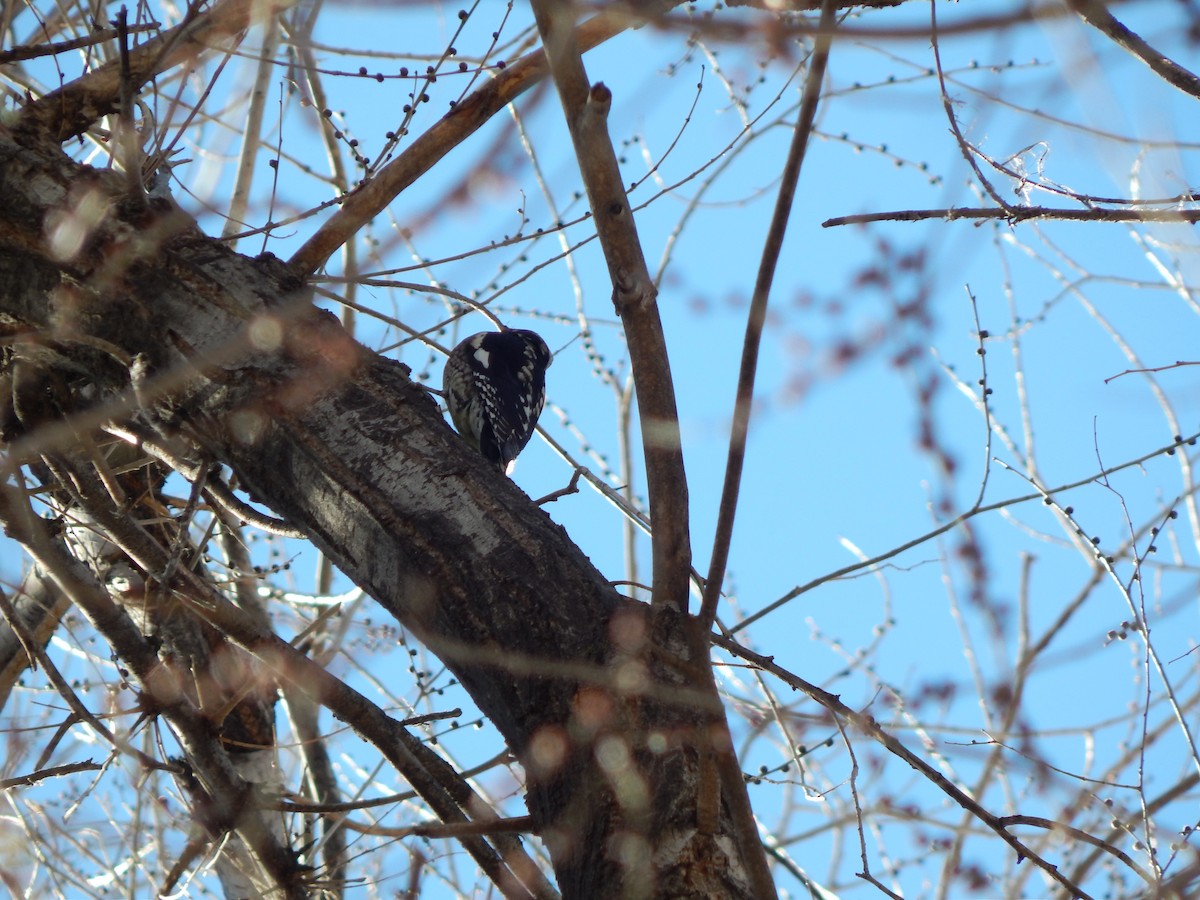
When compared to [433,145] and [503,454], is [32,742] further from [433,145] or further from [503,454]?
[433,145]

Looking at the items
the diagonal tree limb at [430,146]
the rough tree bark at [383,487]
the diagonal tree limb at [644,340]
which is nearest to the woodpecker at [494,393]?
the diagonal tree limb at [430,146]

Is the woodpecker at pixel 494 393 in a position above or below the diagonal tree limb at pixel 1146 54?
above

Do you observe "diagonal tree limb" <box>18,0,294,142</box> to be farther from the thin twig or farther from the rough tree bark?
the thin twig

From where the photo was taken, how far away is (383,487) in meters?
2.19

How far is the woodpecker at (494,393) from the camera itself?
561 cm

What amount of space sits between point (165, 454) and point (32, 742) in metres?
2.39

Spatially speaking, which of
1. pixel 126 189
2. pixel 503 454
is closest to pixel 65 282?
pixel 126 189

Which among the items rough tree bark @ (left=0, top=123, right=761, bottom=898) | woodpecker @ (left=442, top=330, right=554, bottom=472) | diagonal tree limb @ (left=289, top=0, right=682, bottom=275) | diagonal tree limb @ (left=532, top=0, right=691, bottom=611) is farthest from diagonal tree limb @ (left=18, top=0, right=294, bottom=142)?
woodpecker @ (left=442, top=330, right=554, bottom=472)

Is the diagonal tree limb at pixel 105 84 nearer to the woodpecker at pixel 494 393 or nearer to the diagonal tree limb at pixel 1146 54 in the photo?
the diagonal tree limb at pixel 1146 54

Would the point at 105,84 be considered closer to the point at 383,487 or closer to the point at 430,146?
the point at 430,146

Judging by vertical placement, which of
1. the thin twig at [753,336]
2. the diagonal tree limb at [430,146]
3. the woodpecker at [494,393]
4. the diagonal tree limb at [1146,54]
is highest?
the woodpecker at [494,393]

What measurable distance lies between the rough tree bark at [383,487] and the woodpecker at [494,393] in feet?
8.78

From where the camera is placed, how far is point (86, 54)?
396 cm

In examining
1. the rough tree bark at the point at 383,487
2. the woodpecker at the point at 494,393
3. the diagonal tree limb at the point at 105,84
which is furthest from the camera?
the woodpecker at the point at 494,393
